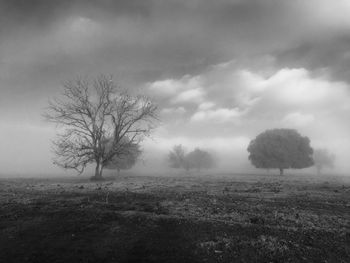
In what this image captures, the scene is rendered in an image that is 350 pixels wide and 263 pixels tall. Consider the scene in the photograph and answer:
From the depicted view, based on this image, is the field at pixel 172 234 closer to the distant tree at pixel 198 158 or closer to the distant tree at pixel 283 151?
the distant tree at pixel 283 151

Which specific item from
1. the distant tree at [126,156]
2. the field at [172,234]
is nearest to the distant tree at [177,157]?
the distant tree at [126,156]

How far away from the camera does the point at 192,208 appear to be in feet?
37.3

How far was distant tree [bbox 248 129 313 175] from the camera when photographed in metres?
71.2

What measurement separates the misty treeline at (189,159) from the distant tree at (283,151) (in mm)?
39704

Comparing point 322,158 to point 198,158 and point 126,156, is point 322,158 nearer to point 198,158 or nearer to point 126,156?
point 198,158

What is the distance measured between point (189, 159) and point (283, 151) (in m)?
51.3

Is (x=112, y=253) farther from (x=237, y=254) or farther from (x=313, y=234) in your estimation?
(x=313, y=234)

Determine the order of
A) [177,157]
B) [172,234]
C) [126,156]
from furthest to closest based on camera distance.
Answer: [177,157] < [126,156] < [172,234]

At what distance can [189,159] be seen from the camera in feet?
380

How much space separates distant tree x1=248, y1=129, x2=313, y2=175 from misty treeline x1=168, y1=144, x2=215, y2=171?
130 feet

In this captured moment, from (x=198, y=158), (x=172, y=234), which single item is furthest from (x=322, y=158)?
(x=172, y=234)

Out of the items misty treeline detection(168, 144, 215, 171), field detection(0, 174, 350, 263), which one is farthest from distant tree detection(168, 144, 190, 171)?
field detection(0, 174, 350, 263)

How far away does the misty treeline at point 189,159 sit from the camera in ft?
358

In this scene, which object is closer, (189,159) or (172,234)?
(172,234)
